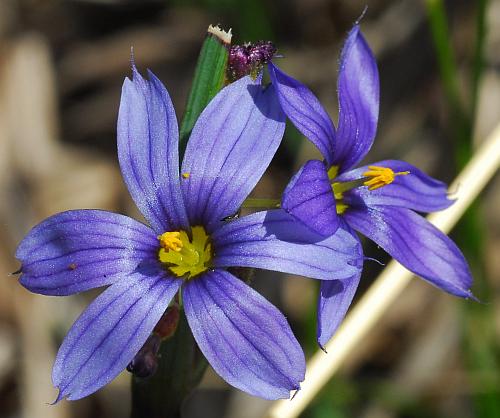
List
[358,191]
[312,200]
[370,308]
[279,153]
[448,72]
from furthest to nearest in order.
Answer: [279,153] < [448,72] < [370,308] < [358,191] < [312,200]

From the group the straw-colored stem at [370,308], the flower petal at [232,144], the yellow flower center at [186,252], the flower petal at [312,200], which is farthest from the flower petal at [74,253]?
the straw-colored stem at [370,308]

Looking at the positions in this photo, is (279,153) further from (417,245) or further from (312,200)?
(312,200)

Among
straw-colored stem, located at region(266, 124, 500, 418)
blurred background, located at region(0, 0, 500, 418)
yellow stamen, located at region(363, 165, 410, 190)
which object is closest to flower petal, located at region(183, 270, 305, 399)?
yellow stamen, located at region(363, 165, 410, 190)

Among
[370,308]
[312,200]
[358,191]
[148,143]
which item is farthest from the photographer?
[370,308]

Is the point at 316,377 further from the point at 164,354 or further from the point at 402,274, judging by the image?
the point at 164,354

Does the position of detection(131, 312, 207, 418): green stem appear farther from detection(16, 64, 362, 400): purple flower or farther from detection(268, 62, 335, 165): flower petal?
detection(268, 62, 335, 165): flower petal

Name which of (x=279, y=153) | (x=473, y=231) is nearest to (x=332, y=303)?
(x=473, y=231)

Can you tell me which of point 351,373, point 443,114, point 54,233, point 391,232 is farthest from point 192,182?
point 443,114
